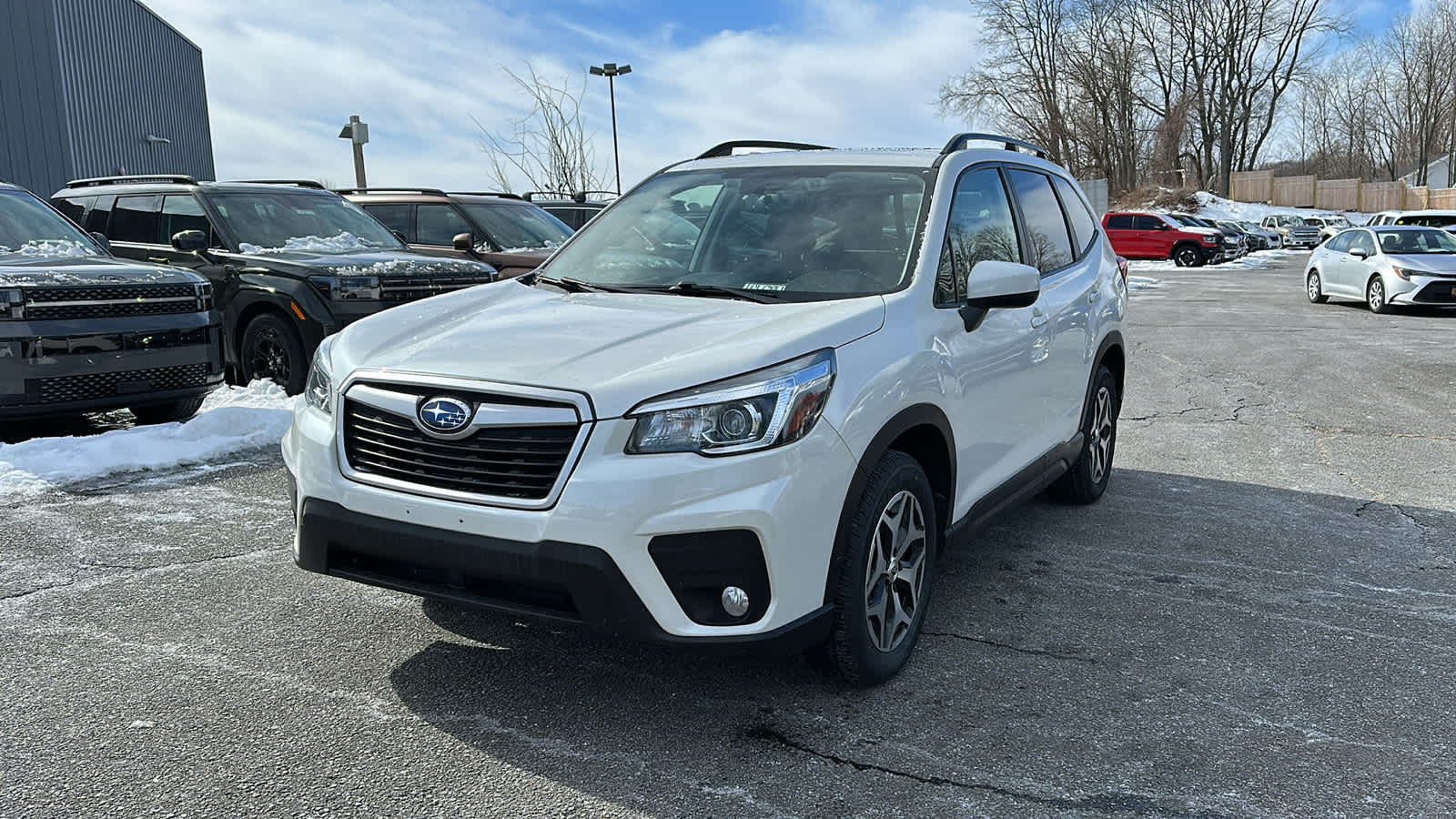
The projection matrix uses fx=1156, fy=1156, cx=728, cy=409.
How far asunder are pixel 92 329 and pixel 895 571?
5.65 metres

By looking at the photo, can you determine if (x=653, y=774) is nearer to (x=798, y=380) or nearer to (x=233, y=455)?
(x=798, y=380)

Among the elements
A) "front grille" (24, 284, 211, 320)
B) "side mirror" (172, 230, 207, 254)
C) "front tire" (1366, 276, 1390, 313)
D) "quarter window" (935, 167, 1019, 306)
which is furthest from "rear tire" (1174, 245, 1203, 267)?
"quarter window" (935, 167, 1019, 306)

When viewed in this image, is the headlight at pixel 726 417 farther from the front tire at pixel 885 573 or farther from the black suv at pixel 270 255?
the black suv at pixel 270 255

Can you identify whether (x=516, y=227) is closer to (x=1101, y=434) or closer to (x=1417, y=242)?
(x=1101, y=434)

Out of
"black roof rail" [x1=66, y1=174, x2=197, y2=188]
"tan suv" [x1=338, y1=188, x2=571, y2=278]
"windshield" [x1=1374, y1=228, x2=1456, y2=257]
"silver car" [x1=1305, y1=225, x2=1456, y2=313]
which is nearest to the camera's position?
"black roof rail" [x1=66, y1=174, x2=197, y2=188]

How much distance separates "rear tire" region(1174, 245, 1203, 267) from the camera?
3669 centimetres

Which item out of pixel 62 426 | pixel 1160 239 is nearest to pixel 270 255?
pixel 62 426

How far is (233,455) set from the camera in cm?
696

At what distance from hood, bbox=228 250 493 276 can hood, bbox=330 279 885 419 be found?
4.91 m

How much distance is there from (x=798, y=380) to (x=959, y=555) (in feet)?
7.37

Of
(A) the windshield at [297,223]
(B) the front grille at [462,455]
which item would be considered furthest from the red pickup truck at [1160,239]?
(B) the front grille at [462,455]

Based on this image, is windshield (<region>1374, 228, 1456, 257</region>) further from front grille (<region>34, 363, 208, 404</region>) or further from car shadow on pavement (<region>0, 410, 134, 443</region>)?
car shadow on pavement (<region>0, 410, 134, 443</region>)

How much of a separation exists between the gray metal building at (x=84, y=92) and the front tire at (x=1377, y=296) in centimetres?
2457

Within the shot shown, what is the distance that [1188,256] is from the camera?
121ft
